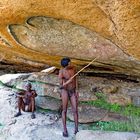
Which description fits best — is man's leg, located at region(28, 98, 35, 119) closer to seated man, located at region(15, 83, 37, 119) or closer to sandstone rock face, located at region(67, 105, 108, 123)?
seated man, located at region(15, 83, 37, 119)

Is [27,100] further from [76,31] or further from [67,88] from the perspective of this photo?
[76,31]

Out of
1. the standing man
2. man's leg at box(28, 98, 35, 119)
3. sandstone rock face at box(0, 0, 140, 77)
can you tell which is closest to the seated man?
man's leg at box(28, 98, 35, 119)

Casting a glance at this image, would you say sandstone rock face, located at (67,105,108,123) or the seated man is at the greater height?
the seated man

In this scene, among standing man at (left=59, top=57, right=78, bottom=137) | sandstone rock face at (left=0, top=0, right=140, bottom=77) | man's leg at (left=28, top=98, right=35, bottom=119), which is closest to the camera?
sandstone rock face at (left=0, top=0, right=140, bottom=77)

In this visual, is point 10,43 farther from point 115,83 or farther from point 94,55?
point 115,83

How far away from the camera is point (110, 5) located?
5.11 metres

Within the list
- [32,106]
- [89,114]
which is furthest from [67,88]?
[32,106]

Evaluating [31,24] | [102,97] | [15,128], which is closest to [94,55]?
[31,24]

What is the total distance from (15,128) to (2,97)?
1696 mm

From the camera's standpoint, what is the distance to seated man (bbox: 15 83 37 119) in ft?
27.8

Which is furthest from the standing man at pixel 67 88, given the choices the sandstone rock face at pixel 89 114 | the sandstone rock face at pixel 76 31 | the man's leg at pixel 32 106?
the man's leg at pixel 32 106

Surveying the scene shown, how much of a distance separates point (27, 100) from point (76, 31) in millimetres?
2785

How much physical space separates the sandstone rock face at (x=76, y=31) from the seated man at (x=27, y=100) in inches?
31.1

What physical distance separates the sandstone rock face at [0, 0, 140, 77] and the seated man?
79cm
